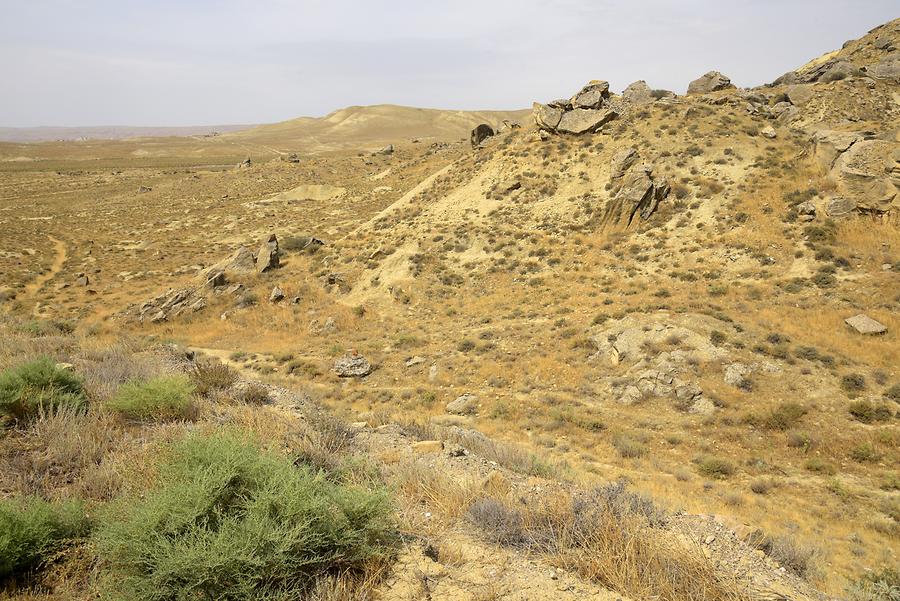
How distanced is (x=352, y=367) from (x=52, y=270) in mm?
28601

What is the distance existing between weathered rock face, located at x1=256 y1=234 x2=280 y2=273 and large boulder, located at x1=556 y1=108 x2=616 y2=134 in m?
19.8

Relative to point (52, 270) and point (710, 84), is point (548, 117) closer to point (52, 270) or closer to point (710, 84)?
point (710, 84)

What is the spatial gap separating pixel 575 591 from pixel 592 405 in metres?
9.50

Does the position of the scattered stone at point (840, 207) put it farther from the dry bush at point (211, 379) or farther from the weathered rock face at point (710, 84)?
the dry bush at point (211, 379)

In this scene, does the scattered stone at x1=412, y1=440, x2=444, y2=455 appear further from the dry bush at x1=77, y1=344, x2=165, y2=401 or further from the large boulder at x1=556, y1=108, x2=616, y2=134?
the large boulder at x1=556, y1=108, x2=616, y2=134

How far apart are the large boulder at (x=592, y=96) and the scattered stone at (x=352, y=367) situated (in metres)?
24.3

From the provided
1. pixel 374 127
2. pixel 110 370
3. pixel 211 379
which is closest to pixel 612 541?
pixel 211 379

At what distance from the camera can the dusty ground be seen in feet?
31.3

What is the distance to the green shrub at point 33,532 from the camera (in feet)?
9.76

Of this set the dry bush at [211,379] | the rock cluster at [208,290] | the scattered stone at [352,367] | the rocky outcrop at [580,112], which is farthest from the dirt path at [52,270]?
the rocky outcrop at [580,112]

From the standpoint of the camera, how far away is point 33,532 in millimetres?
3102

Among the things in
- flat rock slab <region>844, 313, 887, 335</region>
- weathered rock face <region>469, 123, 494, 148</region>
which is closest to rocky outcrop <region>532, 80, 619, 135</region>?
weathered rock face <region>469, 123, 494, 148</region>

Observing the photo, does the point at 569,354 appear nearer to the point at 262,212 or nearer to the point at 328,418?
the point at 328,418

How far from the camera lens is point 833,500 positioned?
8.58 metres
